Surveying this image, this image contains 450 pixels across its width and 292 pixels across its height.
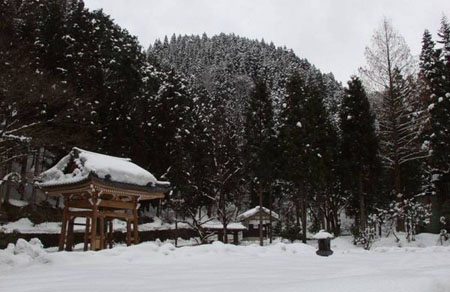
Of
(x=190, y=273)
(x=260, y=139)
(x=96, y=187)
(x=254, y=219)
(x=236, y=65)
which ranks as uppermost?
(x=236, y=65)

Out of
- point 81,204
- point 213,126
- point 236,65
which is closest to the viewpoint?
point 81,204

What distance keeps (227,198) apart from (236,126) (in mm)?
6504

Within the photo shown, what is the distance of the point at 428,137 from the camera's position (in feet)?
73.9

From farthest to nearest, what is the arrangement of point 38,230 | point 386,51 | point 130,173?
1. point 386,51
2. point 38,230
3. point 130,173

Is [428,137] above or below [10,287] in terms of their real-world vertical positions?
above

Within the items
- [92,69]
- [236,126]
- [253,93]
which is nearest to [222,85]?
[236,126]

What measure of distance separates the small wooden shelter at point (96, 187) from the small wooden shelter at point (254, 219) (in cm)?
1681

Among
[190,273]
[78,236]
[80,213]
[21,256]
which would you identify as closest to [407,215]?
[80,213]

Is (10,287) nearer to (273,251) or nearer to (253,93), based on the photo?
(273,251)

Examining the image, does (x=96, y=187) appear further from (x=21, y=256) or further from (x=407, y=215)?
(x=407, y=215)

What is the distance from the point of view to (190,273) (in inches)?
228

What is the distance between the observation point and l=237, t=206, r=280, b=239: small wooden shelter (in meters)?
30.3

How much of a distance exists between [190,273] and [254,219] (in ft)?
83.5

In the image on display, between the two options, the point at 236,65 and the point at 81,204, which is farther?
the point at 236,65
